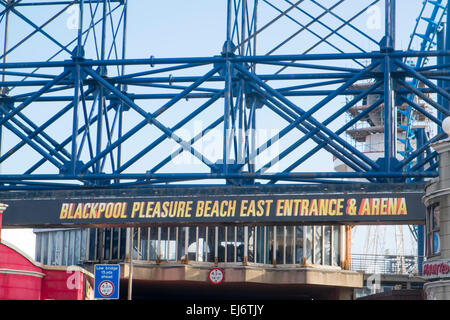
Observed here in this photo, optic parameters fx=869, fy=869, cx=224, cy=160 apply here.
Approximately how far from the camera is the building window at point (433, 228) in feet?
86.4

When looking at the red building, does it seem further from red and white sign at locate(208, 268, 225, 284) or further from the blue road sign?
red and white sign at locate(208, 268, 225, 284)

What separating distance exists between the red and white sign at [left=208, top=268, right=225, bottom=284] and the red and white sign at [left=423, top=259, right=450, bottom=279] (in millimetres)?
30496

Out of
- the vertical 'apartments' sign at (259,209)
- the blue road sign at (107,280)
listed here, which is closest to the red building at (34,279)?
the blue road sign at (107,280)

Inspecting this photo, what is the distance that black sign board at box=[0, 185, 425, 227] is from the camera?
26.2 metres

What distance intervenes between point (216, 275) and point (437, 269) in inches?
1237

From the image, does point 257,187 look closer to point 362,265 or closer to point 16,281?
point 16,281

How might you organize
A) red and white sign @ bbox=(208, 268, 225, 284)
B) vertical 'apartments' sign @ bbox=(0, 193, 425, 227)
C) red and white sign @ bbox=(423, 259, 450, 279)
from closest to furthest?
red and white sign @ bbox=(423, 259, 450, 279) < vertical 'apartments' sign @ bbox=(0, 193, 425, 227) < red and white sign @ bbox=(208, 268, 225, 284)

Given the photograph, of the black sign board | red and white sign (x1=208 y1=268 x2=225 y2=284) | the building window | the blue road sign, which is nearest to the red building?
the blue road sign

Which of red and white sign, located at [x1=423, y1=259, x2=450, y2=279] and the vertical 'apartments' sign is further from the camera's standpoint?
the vertical 'apartments' sign

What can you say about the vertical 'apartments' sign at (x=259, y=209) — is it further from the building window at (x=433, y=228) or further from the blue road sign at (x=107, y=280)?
the blue road sign at (x=107, y=280)

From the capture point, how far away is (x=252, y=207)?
26.5m

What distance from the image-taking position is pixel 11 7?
3550 cm

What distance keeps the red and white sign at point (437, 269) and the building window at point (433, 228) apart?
0.46 metres

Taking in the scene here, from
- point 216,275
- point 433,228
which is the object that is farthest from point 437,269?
point 216,275
